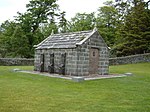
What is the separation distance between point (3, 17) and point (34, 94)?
3716cm

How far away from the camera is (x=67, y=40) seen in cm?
1614

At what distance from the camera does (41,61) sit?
691 inches

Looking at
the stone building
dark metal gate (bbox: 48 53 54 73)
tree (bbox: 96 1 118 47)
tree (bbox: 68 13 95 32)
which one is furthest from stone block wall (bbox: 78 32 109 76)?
tree (bbox: 68 13 95 32)

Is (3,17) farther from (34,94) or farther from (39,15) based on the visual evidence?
(34,94)

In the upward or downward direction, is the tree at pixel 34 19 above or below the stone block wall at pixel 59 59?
above

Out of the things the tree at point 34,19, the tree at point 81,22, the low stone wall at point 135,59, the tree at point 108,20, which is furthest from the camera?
the tree at point 81,22

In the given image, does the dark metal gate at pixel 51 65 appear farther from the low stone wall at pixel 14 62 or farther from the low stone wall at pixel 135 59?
the low stone wall at pixel 135 59

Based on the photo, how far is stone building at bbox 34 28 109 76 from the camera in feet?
48.0

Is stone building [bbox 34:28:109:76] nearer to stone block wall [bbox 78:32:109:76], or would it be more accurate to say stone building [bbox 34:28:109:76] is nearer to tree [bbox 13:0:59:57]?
stone block wall [bbox 78:32:109:76]

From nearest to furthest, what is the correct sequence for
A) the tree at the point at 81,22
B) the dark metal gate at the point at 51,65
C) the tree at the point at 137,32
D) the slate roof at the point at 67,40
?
1. the slate roof at the point at 67,40
2. the dark metal gate at the point at 51,65
3. the tree at the point at 137,32
4. the tree at the point at 81,22

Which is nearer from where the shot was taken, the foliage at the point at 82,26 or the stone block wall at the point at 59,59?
the stone block wall at the point at 59,59

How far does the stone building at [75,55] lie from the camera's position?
14.6 m

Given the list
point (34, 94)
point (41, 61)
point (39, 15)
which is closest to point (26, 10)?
point (39, 15)

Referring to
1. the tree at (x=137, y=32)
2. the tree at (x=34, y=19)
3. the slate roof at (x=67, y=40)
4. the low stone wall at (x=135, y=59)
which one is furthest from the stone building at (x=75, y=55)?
the tree at (x=34, y=19)
